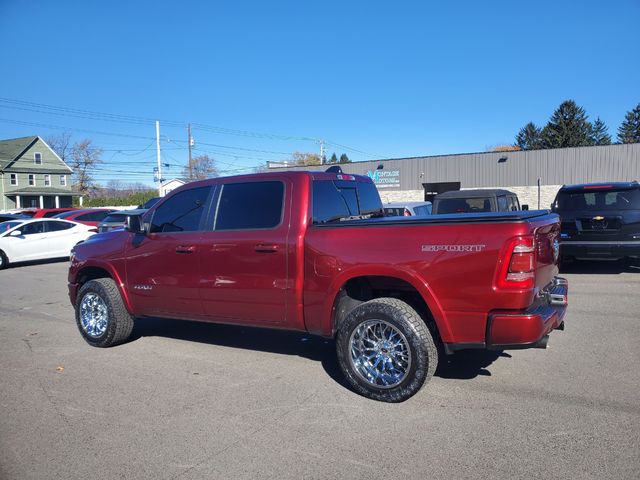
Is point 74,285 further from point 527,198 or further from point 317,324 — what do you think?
point 527,198

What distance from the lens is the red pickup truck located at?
3826 mm

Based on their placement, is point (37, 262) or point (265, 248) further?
point (37, 262)

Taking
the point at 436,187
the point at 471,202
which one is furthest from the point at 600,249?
the point at 436,187

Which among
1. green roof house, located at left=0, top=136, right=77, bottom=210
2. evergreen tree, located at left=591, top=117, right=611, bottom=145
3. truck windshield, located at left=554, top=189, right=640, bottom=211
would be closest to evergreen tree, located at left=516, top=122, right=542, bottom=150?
evergreen tree, located at left=591, top=117, right=611, bottom=145

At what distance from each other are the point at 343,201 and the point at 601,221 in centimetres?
668

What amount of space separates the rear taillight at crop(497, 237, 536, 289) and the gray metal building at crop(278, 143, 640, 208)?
106ft

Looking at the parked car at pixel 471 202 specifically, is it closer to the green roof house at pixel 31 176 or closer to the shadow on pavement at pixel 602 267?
the shadow on pavement at pixel 602 267

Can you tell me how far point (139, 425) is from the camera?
3898 millimetres

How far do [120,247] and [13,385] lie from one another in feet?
6.03

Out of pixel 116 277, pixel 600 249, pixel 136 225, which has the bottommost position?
pixel 600 249

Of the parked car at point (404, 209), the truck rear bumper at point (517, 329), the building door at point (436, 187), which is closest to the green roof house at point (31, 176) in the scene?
the building door at point (436, 187)

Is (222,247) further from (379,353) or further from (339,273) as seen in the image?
(379,353)

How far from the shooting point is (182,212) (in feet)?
18.4

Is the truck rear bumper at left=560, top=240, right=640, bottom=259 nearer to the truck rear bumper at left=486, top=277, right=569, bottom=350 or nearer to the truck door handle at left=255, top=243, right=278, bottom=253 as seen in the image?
the truck rear bumper at left=486, top=277, right=569, bottom=350
